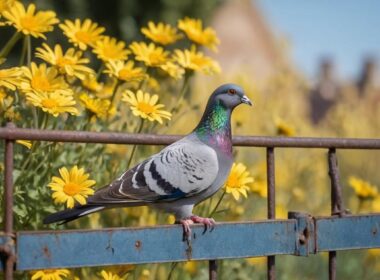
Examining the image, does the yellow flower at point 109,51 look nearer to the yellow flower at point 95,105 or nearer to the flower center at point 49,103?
the yellow flower at point 95,105

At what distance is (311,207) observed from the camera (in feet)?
18.3

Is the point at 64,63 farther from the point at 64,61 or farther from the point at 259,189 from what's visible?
the point at 259,189

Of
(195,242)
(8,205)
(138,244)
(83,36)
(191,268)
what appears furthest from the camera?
(191,268)

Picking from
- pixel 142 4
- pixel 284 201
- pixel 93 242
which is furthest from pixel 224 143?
pixel 142 4

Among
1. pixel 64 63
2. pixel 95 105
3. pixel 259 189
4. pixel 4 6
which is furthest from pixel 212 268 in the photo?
pixel 259 189

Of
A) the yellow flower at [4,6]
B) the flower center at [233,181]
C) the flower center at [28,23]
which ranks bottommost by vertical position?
the flower center at [233,181]

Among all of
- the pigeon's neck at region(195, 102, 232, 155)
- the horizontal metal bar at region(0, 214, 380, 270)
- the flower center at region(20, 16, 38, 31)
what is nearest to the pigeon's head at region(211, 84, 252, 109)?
the pigeon's neck at region(195, 102, 232, 155)

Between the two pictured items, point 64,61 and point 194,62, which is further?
point 194,62

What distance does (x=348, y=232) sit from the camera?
2574mm

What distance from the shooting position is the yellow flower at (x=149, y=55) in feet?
10.2

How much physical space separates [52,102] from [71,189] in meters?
0.32

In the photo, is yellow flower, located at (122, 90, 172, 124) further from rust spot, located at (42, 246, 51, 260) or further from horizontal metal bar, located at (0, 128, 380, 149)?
rust spot, located at (42, 246, 51, 260)

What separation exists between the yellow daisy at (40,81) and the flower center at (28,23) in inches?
7.2

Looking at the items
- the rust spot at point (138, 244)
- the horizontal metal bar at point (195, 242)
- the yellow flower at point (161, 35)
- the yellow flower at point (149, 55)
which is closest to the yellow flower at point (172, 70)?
the yellow flower at point (149, 55)
